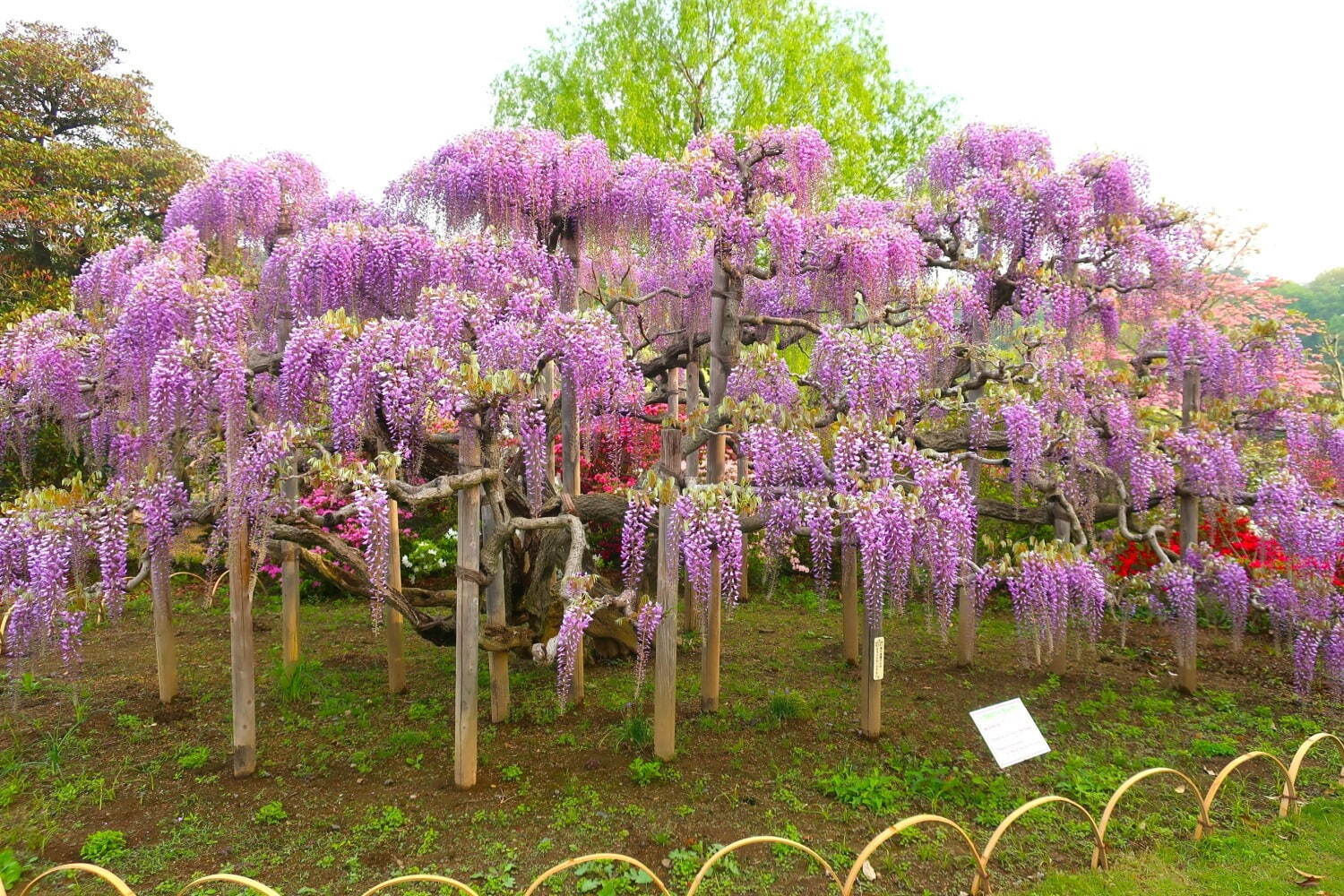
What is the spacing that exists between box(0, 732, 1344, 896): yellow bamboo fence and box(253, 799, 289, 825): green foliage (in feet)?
1.48

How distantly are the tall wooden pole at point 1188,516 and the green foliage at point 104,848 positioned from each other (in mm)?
6732

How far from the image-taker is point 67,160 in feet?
34.6

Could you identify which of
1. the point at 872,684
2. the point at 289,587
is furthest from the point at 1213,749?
the point at 289,587

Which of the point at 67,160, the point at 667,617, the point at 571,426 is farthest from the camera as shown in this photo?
the point at 67,160

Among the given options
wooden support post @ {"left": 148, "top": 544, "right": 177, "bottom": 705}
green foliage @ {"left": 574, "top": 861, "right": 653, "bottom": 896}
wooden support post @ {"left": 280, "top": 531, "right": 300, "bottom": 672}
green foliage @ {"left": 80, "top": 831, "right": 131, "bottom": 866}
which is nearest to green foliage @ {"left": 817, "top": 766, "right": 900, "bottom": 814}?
green foliage @ {"left": 574, "top": 861, "right": 653, "bottom": 896}

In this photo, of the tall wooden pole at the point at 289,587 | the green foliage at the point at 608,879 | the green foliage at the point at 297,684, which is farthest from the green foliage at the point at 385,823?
the tall wooden pole at the point at 289,587

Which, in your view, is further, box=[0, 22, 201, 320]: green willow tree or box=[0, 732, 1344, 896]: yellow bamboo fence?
box=[0, 22, 201, 320]: green willow tree

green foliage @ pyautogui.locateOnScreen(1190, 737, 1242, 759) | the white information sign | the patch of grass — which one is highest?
the white information sign

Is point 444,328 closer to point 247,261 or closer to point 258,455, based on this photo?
point 258,455

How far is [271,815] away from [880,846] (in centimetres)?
299

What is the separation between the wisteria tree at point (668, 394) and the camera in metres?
3.76

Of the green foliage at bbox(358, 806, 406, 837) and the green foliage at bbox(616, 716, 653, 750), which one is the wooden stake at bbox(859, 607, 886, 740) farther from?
the green foliage at bbox(358, 806, 406, 837)

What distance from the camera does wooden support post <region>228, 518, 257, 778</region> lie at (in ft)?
12.7

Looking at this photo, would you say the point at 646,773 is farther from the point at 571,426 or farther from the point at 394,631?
the point at 571,426
